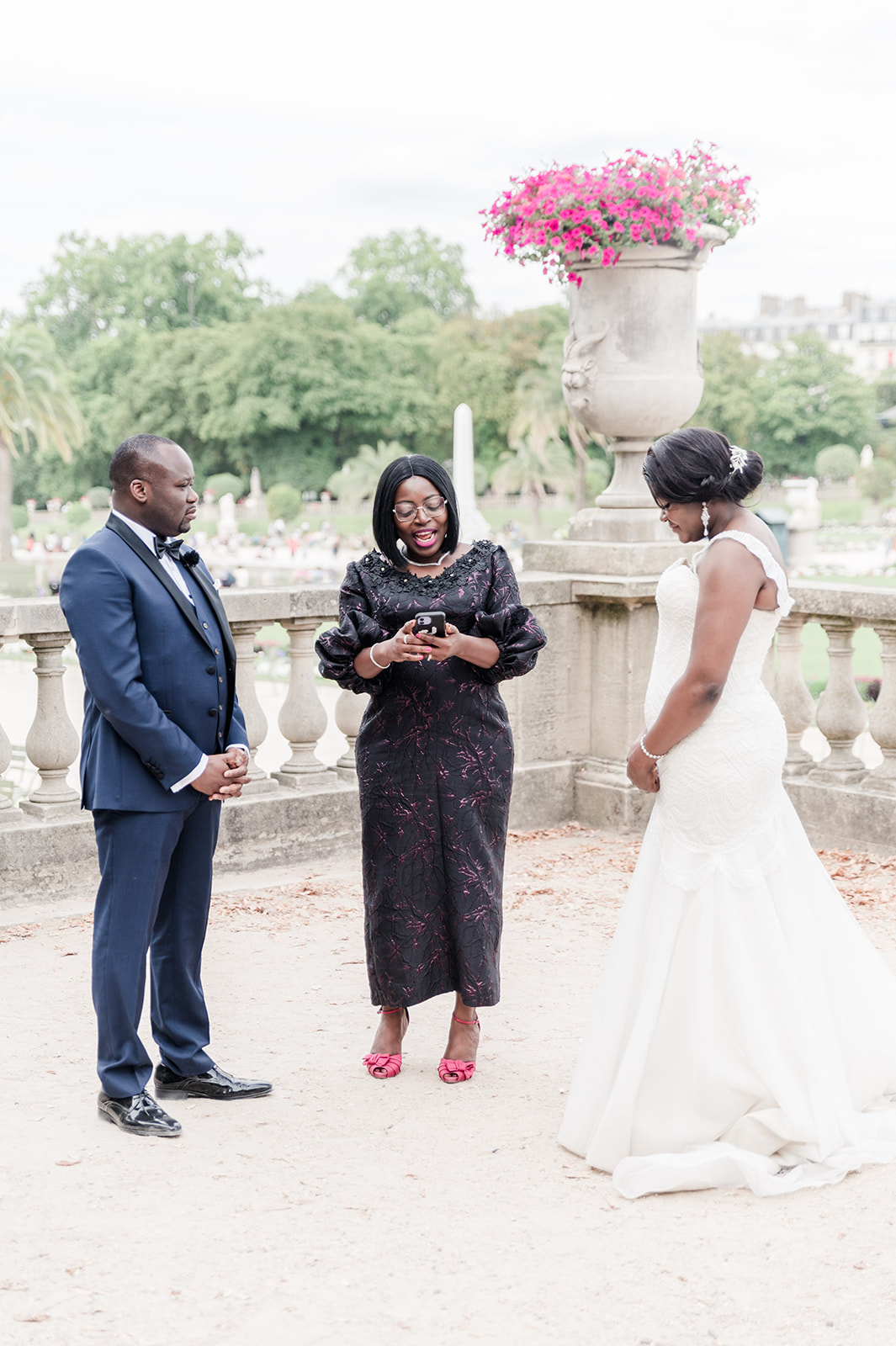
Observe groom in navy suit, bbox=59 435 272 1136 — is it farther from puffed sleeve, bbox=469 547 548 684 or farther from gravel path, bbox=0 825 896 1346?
puffed sleeve, bbox=469 547 548 684

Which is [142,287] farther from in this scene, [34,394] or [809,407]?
[809,407]

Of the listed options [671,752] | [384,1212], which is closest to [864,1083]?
[671,752]

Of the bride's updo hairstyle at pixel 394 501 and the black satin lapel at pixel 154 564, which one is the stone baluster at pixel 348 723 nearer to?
the bride's updo hairstyle at pixel 394 501

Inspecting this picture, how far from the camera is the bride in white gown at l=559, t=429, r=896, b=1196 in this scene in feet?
11.0

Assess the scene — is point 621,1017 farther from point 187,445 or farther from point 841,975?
point 187,445

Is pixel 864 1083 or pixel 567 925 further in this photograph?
pixel 567 925

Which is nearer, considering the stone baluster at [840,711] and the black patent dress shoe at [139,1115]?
the black patent dress shoe at [139,1115]

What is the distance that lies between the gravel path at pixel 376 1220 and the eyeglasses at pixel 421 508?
1.61m

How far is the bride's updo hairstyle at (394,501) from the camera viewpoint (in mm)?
3852

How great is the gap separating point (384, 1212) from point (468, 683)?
1.45m

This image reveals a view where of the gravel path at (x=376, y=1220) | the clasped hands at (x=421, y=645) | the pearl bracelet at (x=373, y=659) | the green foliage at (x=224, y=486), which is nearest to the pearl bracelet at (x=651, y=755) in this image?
the clasped hands at (x=421, y=645)

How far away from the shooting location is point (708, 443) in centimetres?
344

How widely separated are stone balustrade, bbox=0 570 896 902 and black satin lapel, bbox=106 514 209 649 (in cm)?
162

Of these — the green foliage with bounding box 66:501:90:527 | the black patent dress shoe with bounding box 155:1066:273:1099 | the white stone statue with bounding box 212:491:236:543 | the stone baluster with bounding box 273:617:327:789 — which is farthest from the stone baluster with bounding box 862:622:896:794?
the green foliage with bounding box 66:501:90:527
